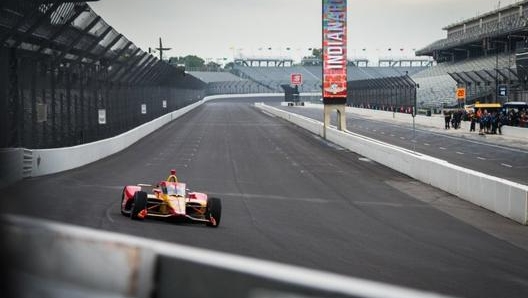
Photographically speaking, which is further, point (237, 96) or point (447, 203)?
point (237, 96)

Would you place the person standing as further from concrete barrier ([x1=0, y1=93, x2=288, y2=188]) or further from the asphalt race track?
the asphalt race track

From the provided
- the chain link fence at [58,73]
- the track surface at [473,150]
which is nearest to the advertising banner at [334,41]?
the track surface at [473,150]

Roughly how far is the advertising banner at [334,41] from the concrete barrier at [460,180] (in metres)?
11.0

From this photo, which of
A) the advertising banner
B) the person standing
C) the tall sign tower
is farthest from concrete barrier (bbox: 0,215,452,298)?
the person standing

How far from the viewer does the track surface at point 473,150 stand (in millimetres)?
26984

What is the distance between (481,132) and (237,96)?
116m

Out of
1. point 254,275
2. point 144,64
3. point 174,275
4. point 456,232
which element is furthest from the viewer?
point 144,64

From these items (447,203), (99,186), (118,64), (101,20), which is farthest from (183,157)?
(447,203)

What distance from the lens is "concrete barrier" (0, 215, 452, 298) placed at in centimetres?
241

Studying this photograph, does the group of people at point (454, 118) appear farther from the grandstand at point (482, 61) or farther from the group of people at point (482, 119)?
the grandstand at point (482, 61)

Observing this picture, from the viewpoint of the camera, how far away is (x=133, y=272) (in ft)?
9.50

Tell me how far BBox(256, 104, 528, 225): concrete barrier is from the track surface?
9.68 ft

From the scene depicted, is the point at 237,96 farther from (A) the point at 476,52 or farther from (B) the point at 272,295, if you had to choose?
(B) the point at 272,295

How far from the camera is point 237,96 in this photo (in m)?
162
